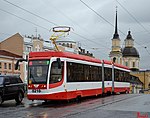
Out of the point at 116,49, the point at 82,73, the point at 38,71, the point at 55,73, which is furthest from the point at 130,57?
the point at 38,71

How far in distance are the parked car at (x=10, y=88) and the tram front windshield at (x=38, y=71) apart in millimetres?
1668

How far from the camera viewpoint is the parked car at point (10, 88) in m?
22.0

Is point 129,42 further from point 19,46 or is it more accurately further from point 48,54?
point 48,54

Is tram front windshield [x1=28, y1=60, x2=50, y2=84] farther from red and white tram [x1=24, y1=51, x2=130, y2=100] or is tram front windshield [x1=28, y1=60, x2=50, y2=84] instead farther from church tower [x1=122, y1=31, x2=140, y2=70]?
church tower [x1=122, y1=31, x2=140, y2=70]

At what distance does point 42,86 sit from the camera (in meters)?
21.1

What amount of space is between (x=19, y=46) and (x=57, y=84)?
196 ft

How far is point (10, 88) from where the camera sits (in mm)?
22812

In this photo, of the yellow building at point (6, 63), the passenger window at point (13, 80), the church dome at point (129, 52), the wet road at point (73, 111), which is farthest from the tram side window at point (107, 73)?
the church dome at point (129, 52)

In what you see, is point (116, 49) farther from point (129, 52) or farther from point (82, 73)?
point (82, 73)

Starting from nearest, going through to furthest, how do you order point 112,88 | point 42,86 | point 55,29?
point 42,86 < point 55,29 < point 112,88

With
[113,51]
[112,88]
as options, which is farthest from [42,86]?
[113,51]

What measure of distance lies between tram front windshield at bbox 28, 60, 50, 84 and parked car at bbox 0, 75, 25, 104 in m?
1.67

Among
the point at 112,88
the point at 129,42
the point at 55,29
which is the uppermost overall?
the point at 129,42

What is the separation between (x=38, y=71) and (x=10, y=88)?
8.14 ft
